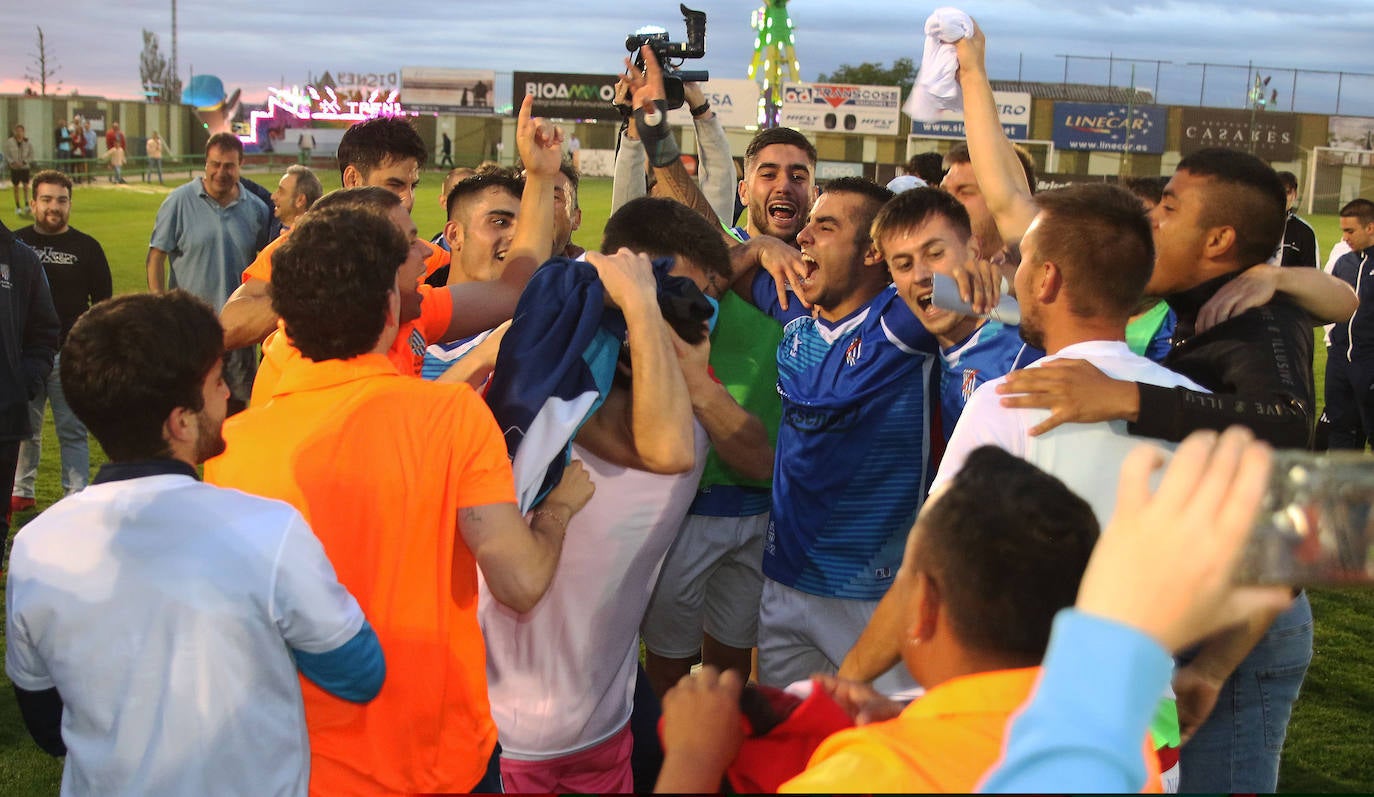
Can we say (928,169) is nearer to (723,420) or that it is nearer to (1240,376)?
(723,420)

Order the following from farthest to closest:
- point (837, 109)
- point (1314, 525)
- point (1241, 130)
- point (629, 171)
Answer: point (1241, 130) < point (837, 109) < point (629, 171) < point (1314, 525)

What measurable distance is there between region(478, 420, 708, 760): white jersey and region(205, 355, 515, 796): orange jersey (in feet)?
1.38

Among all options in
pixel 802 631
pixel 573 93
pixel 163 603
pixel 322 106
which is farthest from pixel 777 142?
pixel 322 106

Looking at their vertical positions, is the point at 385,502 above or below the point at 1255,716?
above

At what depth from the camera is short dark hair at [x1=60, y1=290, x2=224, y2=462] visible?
208 cm

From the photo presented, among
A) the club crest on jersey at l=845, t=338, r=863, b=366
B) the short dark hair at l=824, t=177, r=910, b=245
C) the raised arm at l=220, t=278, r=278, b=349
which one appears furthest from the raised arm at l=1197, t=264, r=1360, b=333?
the raised arm at l=220, t=278, r=278, b=349

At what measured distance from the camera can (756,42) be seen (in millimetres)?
34312

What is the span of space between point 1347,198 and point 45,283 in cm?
4620

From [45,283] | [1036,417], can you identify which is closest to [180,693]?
[1036,417]

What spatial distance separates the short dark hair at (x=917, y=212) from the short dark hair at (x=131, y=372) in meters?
2.25

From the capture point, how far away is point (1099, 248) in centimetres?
256

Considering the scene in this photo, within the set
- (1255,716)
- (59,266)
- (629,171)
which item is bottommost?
(1255,716)

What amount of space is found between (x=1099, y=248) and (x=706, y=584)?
7.49ft

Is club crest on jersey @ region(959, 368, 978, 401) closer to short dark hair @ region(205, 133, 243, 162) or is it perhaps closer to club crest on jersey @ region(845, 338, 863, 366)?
club crest on jersey @ region(845, 338, 863, 366)
